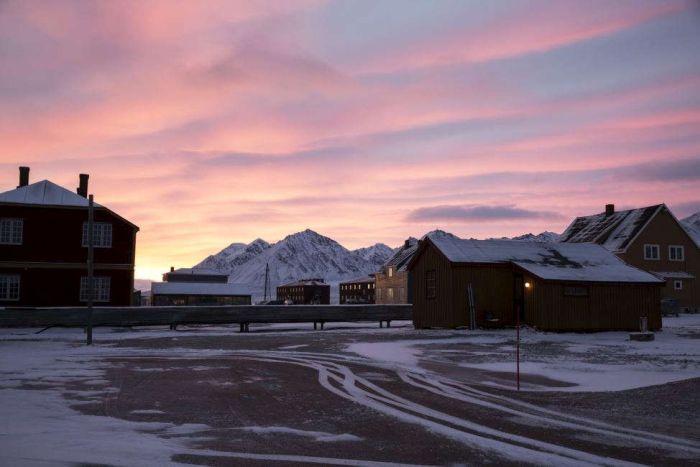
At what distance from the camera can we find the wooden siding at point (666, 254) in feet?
178

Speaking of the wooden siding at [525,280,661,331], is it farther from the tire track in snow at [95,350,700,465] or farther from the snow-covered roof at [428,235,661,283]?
the tire track in snow at [95,350,700,465]

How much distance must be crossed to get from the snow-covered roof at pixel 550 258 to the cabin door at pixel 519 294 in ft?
2.94

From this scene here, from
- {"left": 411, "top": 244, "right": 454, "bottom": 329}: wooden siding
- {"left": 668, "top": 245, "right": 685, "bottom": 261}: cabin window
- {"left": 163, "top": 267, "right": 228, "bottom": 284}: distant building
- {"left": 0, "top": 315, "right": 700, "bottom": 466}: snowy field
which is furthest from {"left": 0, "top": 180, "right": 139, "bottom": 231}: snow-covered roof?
{"left": 163, "top": 267, "right": 228, "bottom": 284}: distant building

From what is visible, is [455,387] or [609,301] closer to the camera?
[455,387]

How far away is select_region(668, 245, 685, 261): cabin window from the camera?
56.3 m

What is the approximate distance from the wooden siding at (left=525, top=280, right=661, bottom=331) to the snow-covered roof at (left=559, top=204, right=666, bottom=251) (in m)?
23.0

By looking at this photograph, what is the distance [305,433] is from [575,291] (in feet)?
85.1

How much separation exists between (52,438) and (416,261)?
30155 mm

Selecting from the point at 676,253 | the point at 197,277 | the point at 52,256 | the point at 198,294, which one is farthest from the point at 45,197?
the point at 197,277

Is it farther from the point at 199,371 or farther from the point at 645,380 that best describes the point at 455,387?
the point at 199,371

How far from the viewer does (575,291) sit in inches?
1240

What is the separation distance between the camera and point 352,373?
1552cm

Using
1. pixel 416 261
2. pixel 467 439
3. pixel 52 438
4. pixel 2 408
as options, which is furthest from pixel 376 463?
pixel 416 261

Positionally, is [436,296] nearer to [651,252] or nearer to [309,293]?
[651,252]
